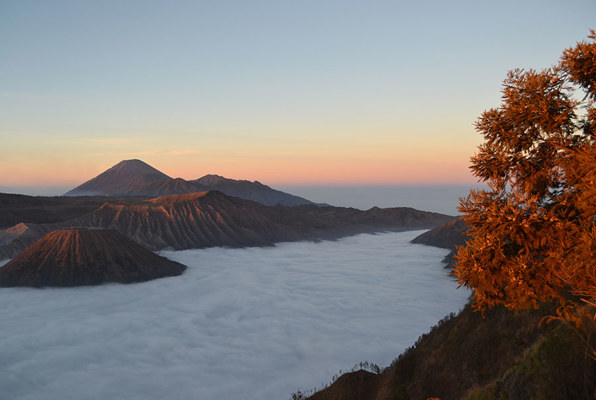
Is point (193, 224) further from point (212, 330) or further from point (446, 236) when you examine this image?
point (446, 236)

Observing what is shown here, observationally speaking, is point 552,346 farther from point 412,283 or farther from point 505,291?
point 412,283

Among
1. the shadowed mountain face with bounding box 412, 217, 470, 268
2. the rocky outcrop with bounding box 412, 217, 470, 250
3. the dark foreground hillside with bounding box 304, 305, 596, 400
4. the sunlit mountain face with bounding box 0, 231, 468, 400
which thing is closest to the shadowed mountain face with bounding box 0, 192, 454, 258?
the sunlit mountain face with bounding box 0, 231, 468, 400

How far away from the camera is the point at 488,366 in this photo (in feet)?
46.8

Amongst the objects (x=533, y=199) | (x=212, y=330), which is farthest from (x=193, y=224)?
(x=533, y=199)

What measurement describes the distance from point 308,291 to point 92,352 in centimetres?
4196

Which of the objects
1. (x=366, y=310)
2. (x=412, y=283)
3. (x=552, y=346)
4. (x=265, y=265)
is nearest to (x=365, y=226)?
(x=265, y=265)

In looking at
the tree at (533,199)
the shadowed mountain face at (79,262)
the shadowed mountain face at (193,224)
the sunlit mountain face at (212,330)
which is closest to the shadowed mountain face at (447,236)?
the sunlit mountain face at (212,330)

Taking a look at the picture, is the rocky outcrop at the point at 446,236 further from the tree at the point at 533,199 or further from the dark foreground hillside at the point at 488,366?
the tree at the point at 533,199

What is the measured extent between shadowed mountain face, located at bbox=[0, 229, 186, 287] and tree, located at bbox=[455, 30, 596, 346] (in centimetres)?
6844

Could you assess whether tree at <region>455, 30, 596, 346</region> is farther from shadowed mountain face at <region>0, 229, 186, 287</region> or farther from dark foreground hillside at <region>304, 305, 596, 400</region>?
shadowed mountain face at <region>0, 229, 186, 287</region>

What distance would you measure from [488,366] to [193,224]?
4263 inches

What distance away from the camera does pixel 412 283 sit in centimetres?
7662

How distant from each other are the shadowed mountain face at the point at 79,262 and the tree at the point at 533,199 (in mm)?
68440

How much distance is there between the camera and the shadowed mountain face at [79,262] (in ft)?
204
